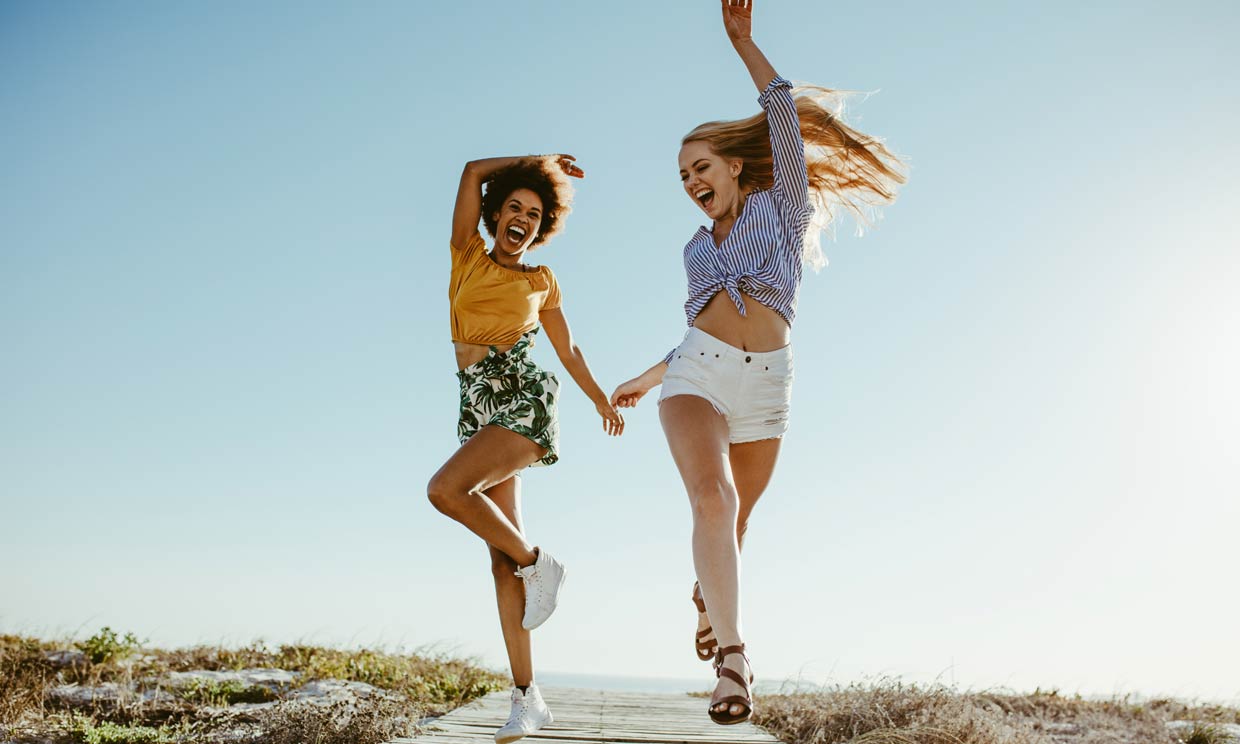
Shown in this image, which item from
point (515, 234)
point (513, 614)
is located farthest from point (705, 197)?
point (513, 614)

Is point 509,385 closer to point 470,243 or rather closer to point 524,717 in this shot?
point 470,243

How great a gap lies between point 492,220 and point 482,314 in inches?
22.5

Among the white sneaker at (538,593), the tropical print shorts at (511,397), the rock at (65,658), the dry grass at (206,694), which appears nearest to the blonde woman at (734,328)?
the tropical print shorts at (511,397)

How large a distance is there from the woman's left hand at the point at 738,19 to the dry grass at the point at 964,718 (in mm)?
2892

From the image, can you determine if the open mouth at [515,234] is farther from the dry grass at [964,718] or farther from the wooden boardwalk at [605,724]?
the dry grass at [964,718]

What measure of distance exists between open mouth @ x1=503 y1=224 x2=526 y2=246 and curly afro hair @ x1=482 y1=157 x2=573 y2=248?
0.12 m

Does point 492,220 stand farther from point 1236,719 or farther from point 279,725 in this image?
point 1236,719

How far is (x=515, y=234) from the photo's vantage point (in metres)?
4.34

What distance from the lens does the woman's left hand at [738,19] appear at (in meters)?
3.80

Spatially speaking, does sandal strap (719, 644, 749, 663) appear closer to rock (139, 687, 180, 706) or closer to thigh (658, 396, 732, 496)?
thigh (658, 396, 732, 496)

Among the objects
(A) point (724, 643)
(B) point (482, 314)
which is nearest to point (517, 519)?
(B) point (482, 314)

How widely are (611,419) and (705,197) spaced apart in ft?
4.07

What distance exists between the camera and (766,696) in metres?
6.25

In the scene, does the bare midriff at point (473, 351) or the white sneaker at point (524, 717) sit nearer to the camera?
the white sneaker at point (524, 717)
